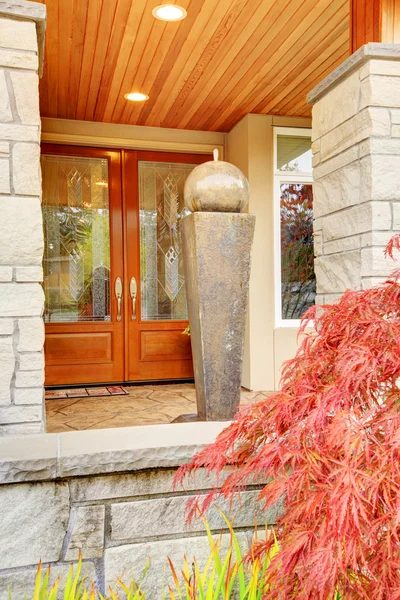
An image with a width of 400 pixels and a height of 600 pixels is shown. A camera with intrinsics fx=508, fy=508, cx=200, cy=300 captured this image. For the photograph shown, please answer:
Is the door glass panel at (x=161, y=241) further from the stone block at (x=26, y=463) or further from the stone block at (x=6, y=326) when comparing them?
the stone block at (x=26, y=463)

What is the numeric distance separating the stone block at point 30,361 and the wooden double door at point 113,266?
2.75m

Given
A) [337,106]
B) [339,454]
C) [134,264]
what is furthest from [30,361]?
[134,264]

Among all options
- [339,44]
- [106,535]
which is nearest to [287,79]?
[339,44]

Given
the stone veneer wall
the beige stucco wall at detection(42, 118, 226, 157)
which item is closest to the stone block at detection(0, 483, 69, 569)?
the stone veneer wall

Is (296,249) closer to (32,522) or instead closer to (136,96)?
(136,96)

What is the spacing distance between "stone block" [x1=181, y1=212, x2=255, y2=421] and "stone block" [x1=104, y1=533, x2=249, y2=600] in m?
0.76

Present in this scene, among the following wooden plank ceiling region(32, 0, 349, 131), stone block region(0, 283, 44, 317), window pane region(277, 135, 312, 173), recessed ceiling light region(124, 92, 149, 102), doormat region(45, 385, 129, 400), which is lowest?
doormat region(45, 385, 129, 400)

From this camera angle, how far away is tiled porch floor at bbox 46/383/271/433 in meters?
3.08

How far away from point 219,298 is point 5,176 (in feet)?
3.21

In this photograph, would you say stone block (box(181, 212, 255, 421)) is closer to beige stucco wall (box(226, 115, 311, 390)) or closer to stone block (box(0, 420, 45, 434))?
stone block (box(0, 420, 45, 434))

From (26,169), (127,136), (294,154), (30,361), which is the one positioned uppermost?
(127,136)

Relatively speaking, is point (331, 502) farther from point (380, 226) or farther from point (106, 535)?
point (380, 226)

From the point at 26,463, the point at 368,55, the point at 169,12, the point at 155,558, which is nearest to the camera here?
the point at 26,463

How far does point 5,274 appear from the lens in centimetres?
163
